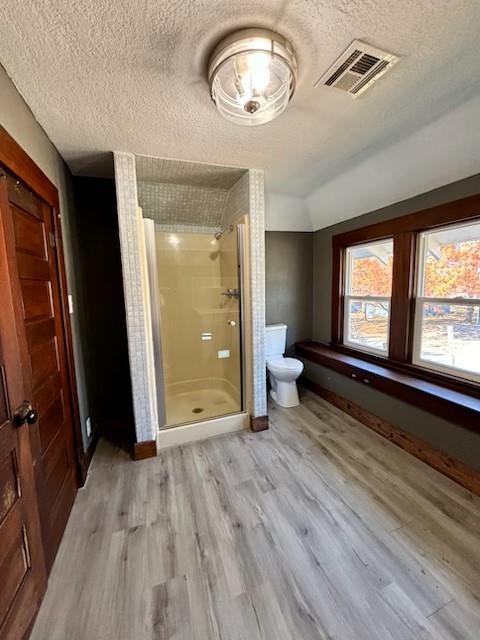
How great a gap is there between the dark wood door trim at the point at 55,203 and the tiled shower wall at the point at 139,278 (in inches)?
15.2

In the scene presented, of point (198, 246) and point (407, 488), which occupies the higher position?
point (198, 246)

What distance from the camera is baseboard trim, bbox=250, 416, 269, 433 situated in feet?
8.05

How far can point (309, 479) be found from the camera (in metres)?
1.85

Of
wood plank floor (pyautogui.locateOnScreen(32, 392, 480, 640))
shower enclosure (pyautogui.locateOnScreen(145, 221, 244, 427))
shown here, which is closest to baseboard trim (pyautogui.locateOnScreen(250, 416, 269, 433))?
shower enclosure (pyautogui.locateOnScreen(145, 221, 244, 427))

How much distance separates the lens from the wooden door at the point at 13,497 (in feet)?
3.09

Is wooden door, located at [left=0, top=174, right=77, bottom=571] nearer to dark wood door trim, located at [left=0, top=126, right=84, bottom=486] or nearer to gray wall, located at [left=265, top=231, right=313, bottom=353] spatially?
dark wood door trim, located at [left=0, top=126, right=84, bottom=486]

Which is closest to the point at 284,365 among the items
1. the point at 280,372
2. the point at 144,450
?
the point at 280,372

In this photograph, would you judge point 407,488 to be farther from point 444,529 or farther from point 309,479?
point 309,479

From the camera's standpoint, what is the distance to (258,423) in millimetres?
2461

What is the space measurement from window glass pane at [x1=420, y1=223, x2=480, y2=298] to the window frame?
79mm

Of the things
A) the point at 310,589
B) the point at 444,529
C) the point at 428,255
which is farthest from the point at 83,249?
the point at 444,529

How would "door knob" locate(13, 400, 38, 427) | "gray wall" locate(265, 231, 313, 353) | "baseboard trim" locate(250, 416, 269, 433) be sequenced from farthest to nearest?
"gray wall" locate(265, 231, 313, 353) → "baseboard trim" locate(250, 416, 269, 433) → "door knob" locate(13, 400, 38, 427)

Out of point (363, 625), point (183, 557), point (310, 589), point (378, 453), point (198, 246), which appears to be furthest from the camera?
point (198, 246)

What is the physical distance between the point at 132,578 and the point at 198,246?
264cm
